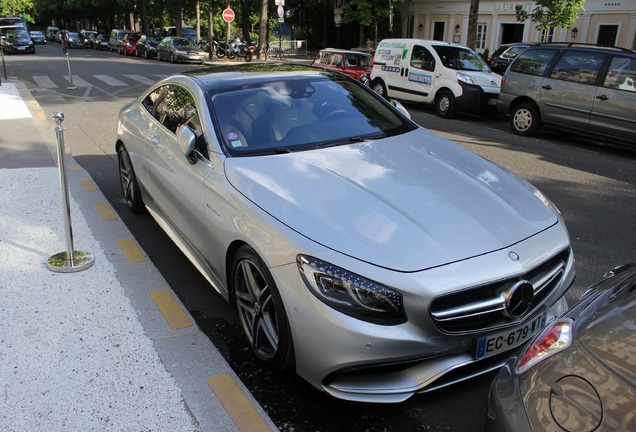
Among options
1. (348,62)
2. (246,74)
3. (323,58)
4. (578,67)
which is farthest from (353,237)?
(323,58)

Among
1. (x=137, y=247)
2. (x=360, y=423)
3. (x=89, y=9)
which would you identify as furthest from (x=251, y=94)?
(x=89, y=9)

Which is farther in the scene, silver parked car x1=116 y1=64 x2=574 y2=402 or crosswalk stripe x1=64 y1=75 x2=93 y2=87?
crosswalk stripe x1=64 y1=75 x2=93 y2=87

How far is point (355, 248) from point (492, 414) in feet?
3.10

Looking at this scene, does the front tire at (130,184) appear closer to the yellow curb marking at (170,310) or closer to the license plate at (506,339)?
the yellow curb marking at (170,310)

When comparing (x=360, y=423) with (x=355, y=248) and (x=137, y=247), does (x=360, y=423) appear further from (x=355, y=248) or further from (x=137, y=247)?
(x=137, y=247)

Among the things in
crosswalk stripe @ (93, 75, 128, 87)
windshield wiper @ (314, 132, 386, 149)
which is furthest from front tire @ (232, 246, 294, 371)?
crosswalk stripe @ (93, 75, 128, 87)

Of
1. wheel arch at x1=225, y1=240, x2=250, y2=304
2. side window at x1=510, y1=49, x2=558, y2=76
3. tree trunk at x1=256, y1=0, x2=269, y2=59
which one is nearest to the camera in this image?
wheel arch at x1=225, y1=240, x2=250, y2=304

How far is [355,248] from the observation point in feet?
8.39

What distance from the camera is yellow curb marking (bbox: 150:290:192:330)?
349 centimetres

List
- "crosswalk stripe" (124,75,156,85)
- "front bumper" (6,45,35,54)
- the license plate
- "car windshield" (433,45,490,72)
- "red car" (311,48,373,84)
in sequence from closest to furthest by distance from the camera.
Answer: the license plate, "car windshield" (433,45,490,72), "red car" (311,48,373,84), "crosswalk stripe" (124,75,156,85), "front bumper" (6,45,35,54)

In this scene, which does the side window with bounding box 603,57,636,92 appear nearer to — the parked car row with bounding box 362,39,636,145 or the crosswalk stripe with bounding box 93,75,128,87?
the parked car row with bounding box 362,39,636,145

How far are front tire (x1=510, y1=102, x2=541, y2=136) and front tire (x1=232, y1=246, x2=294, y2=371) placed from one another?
28.7 feet

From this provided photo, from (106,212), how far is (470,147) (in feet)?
20.6

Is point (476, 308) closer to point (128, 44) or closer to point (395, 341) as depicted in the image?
point (395, 341)
